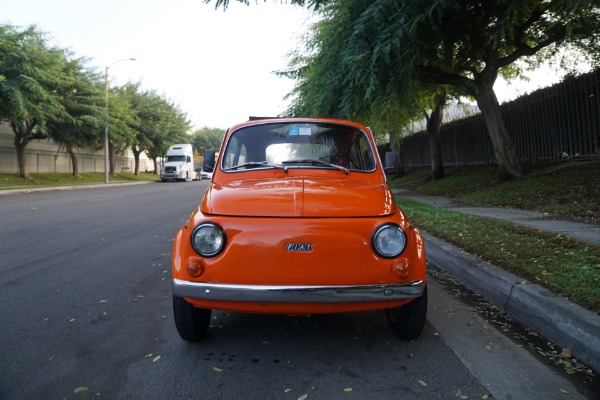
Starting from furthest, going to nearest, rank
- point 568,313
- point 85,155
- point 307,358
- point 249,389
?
point 85,155 < point 568,313 < point 307,358 < point 249,389

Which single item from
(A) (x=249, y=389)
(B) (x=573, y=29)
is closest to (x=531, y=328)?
(A) (x=249, y=389)

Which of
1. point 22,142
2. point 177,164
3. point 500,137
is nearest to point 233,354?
point 500,137

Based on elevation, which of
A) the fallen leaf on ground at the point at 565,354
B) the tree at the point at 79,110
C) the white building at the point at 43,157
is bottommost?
the fallen leaf on ground at the point at 565,354

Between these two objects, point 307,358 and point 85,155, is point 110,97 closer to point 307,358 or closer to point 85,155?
point 85,155

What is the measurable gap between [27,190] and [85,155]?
20519 millimetres

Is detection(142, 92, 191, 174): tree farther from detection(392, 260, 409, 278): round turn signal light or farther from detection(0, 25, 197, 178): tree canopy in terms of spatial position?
detection(392, 260, 409, 278): round turn signal light

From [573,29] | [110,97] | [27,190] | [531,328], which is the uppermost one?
[110,97]

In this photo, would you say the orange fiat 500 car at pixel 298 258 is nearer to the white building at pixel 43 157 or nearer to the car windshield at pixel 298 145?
the car windshield at pixel 298 145

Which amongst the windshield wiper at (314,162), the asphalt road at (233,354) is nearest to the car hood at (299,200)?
the windshield wiper at (314,162)

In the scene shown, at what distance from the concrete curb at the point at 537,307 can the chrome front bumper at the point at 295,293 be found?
4.29 ft

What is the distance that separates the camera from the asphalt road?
255 centimetres

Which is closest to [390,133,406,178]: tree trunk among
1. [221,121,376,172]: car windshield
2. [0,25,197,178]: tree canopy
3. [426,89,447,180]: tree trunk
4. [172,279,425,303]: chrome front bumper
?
→ [426,89,447,180]: tree trunk

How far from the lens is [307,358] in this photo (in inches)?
116

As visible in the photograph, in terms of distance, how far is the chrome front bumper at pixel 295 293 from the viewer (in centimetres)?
271
